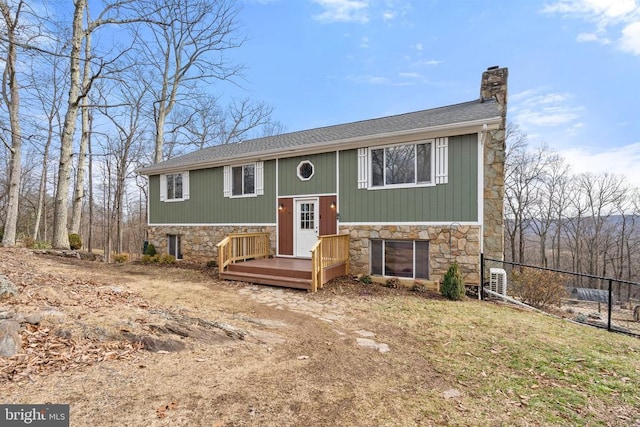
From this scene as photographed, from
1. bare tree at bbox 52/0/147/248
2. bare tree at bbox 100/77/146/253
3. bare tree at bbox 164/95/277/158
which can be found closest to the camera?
bare tree at bbox 52/0/147/248

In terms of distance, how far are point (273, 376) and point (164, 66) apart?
2095 cm

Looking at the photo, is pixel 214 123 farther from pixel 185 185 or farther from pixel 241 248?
pixel 241 248

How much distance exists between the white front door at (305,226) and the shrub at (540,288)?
20.6 ft

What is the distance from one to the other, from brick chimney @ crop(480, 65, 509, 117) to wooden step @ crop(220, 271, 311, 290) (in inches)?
303

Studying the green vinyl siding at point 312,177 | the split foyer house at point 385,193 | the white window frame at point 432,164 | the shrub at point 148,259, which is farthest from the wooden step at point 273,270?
the shrub at point 148,259

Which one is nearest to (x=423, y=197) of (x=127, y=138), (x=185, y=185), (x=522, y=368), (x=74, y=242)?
(x=522, y=368)

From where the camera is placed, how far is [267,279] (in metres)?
7.68

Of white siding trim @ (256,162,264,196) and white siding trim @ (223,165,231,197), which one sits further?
white siding trim @ (223,165,231,197)

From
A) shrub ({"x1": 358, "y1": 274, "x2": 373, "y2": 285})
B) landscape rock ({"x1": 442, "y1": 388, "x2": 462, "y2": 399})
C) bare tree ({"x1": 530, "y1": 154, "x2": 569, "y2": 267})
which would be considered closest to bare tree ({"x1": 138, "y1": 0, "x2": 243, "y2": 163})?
shrub ({"x1": 358, "y1": 274, "x2": 373, "y2": 285})

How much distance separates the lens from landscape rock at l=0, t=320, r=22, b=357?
113 inches

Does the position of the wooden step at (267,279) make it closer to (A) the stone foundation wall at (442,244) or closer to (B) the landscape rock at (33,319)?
(A) the stone foundation wall at (442,244)

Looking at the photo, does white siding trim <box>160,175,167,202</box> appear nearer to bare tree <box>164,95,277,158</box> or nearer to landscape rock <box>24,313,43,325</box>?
bare tree <box>164,95,277,158</box>

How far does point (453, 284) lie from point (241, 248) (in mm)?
5993

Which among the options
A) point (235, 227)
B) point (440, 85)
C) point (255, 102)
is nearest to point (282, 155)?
point (235, 227)
